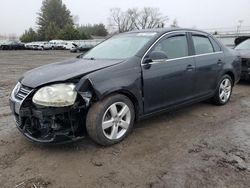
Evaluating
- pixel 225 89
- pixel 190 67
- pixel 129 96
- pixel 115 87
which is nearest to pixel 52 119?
pixel 115 87

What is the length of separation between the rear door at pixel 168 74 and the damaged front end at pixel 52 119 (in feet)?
3.43

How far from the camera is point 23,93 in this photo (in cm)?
354

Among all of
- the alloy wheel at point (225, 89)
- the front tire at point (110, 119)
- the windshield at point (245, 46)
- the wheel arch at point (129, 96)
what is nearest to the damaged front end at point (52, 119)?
the front tire at point (110, 119)

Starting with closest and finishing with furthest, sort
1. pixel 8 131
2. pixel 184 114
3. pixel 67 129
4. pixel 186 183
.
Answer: pixel 186 183 < pixel 67 129 < pixel 8 131 < pixel 184 114

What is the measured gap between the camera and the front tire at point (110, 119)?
3.40 metres

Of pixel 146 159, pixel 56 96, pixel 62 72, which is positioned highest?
pixel 62 72

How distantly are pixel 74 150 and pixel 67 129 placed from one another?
397mm

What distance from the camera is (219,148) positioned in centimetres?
360

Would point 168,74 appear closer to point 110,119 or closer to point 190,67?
point 190,67

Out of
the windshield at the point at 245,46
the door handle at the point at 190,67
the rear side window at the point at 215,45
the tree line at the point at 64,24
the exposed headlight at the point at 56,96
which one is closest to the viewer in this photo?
the exposed headlight at the point at 56,96

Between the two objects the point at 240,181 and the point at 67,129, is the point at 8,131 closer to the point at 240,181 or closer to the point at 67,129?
the point at 67,129

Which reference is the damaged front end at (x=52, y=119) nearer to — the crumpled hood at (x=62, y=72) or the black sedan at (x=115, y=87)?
the black sedan at (x=115, y=87)

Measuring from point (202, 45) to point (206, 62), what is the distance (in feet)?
1.20

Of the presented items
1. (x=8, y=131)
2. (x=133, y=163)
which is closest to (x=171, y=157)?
(x=133, y=163)
